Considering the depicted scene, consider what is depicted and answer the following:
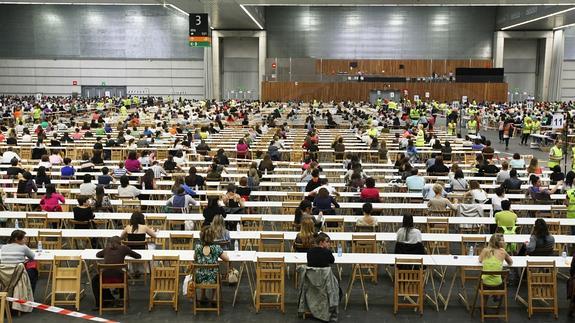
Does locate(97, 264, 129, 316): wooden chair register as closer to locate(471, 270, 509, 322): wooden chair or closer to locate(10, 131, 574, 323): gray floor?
locate(10, 131, 574, 323): gray floor

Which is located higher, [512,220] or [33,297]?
[512,220]

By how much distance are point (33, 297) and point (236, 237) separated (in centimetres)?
324

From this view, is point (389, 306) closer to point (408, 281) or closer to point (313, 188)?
point (408, 281)

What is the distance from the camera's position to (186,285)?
29.2 feet

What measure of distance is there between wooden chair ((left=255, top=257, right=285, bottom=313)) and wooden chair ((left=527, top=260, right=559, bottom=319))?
11.9ft

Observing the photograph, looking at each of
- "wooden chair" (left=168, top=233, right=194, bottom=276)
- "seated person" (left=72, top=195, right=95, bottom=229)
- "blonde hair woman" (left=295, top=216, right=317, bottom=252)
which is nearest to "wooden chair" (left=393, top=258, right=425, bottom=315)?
"blonde hair woman" (left=295, top=216, right=317, bottom=252)

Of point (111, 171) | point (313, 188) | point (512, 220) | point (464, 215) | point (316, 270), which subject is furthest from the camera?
point (111, 171)

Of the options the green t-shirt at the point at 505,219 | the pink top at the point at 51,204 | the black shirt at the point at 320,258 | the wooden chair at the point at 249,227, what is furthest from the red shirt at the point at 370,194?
the pink top at the point at 51,204

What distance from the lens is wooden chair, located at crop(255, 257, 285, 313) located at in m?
8.57

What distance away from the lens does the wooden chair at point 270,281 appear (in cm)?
857

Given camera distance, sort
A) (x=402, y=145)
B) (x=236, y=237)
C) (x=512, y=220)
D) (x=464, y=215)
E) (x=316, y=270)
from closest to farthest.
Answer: (x=316, y=270), (x=236, y=237), (x=512, y=220), (x=464, y=215), (x=402, y=145)

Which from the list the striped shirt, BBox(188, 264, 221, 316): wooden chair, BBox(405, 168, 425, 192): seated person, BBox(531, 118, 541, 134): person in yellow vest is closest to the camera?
the striped shirt

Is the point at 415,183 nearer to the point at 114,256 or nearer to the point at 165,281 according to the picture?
the point at 165,281

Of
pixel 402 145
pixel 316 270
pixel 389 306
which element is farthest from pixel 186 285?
pixel 402 145
